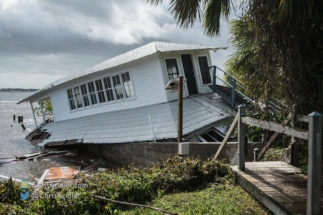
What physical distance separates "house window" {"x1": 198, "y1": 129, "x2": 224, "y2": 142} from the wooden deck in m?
6.34

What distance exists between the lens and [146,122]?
531 inches

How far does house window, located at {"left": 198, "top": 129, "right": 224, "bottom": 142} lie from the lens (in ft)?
41.8

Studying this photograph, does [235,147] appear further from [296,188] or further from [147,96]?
[147,96]

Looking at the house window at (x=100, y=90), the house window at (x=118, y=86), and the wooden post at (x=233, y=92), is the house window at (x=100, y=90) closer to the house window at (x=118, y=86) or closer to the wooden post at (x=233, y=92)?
the house window at (x=118, y=86)

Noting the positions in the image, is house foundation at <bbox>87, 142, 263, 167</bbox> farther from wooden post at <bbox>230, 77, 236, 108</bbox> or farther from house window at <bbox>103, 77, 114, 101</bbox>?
wooden post at <bbox>230, 77, 236, 108</bbox>

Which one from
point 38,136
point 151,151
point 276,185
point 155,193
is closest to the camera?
point 276,185

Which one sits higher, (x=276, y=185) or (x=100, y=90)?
(x=100, y=90)

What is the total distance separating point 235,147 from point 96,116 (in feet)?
35.8

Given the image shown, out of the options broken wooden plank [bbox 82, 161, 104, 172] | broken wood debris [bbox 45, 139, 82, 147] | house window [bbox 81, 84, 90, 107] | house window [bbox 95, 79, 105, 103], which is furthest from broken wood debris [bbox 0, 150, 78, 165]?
house window [bbox 95, 79, 105, 103]

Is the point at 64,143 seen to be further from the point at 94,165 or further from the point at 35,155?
the point at 94,165

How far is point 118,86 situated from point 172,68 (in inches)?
129

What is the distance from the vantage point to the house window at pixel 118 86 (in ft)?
54.0

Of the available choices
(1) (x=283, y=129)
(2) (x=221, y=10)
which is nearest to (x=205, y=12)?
(2) (x=221, y=10)

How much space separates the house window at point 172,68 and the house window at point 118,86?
9.70 ft
